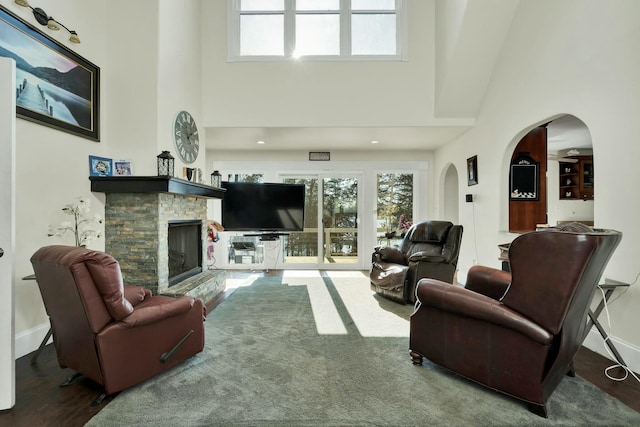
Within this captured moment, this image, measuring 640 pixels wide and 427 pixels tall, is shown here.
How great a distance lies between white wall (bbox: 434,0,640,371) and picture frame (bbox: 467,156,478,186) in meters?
0.41

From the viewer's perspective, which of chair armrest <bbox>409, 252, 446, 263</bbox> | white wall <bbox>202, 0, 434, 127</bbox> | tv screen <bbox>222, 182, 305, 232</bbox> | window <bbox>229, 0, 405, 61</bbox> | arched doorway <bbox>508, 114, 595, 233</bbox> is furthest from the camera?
tv screen <bbox>222, 182, 305, 232</bbox>

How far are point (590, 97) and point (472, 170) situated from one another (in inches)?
76.6

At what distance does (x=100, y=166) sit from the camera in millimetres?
3008

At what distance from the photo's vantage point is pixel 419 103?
433 cm

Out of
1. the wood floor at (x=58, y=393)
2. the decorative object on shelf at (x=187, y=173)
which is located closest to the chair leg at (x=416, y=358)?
the wood floor at (x=58, y=393)

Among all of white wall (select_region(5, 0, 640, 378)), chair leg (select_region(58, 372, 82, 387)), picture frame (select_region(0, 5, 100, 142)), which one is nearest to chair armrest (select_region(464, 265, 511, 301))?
white wall (select_region(5, 0, 640, 378))

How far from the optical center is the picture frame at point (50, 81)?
2.26m

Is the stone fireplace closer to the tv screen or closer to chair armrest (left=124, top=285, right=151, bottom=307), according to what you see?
chair armrest (left=124, top=285, right=151, bottom=307)

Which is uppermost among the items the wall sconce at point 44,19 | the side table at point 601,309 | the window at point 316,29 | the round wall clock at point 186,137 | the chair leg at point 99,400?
the window at point 316,29

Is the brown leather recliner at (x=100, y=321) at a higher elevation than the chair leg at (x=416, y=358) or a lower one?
higher

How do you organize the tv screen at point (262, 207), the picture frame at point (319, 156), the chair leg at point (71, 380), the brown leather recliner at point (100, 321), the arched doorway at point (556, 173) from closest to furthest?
the brown leather recliner at point (100, 321) < the chair leg at point (71, 380) < the arched doorway at point (556, 173) < the tv screen at point (262, 207) < the picture frame at point (319, 156)

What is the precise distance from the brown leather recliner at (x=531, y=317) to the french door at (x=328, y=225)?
3.95 meters

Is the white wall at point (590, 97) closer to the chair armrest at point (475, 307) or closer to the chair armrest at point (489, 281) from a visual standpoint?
the chair armrest at point (489, 281)

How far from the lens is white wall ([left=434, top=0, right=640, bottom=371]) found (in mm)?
2176
